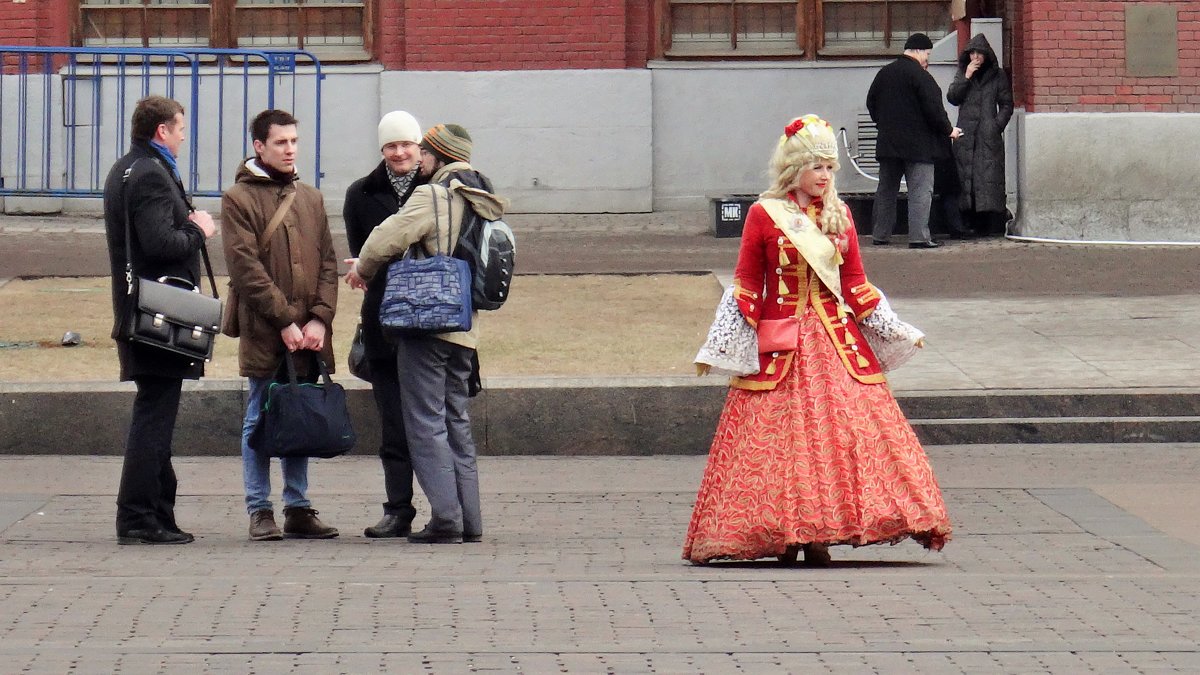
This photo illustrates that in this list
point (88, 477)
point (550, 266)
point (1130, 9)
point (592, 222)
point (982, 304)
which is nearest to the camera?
point (88, 477)

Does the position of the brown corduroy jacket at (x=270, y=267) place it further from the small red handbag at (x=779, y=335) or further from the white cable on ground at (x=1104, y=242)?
the white cable on ground at (x=1104, y=242)

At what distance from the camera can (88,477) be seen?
948 centimetres

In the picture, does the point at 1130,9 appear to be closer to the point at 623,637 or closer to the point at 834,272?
the point at 834,272

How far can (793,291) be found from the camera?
7090 mm

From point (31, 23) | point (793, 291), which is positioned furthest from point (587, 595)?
point (31, 23)

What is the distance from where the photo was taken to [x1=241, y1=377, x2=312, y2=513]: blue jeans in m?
7.85

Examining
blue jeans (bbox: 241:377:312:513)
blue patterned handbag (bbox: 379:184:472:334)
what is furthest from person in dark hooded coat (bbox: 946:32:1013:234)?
blue patterned handbag (bbox: 379:184:472:334)

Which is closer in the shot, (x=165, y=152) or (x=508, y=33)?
(x=165, y=152)

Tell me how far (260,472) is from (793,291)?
229cm

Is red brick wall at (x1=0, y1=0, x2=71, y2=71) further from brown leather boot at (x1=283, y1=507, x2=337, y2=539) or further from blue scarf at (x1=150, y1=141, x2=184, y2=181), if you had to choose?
brown leather boot at (x1=283, y1=507, x2=337, y2=539)

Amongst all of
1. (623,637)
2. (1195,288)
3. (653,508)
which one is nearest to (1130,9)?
(1195,288)

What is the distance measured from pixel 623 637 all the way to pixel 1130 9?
12.5 m

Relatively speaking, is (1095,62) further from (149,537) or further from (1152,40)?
(149,537)

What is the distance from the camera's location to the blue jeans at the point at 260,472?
309 inches
